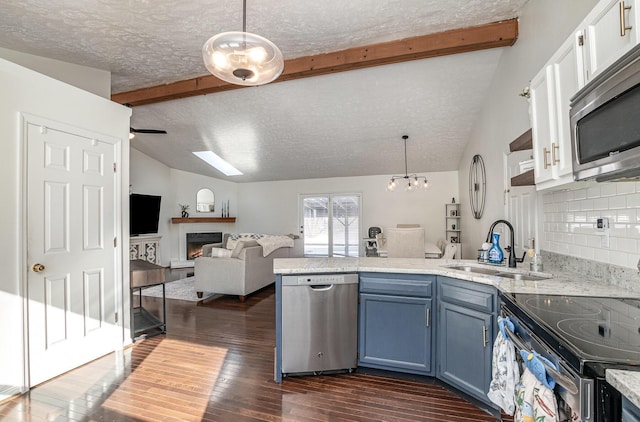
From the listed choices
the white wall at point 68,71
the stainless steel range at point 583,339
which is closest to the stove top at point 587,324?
the stainless steel range at point 583,339

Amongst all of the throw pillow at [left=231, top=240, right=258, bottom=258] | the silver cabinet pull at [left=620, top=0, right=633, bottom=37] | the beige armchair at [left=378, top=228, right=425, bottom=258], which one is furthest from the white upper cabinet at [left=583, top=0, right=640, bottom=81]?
the throw pillow at [left=231, top=240, right=258, bottom=258]

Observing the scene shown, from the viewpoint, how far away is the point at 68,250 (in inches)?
101

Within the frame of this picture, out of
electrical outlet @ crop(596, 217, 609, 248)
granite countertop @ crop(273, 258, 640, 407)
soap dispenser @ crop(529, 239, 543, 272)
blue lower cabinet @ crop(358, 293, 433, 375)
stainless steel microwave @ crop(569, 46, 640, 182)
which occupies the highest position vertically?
stainless steel microwave @ crop(569, 46, 640, 182)

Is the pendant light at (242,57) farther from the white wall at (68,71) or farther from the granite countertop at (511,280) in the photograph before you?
the white wall at (68,71)

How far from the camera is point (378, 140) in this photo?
5980mm

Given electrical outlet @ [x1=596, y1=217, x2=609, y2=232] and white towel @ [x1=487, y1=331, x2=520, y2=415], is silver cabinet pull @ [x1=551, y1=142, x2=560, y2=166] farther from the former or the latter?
white towel @ [x1=487, y1=331, x2=520, y2=415]

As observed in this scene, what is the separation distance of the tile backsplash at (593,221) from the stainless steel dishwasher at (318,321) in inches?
59.7

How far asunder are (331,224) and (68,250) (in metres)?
6.36

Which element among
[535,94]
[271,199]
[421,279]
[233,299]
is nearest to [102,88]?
[233,299]

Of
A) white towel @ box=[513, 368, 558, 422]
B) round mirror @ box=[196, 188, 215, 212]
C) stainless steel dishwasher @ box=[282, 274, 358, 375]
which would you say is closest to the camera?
white towel @ box=[513, 368, 558, 422]

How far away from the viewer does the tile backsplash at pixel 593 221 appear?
1.58m

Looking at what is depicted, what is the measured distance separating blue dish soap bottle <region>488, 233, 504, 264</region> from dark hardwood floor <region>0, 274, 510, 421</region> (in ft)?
3.55

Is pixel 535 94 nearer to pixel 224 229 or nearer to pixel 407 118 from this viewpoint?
pixel 407 118

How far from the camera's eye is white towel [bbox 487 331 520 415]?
144 cm
